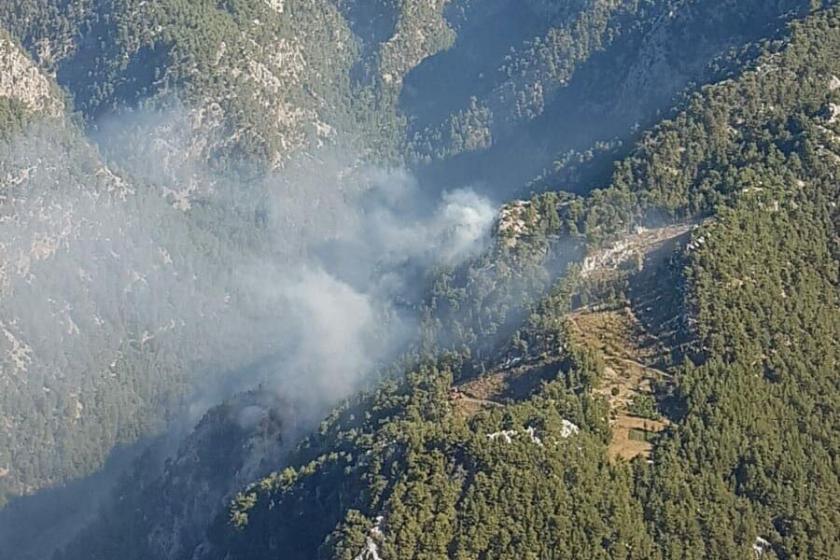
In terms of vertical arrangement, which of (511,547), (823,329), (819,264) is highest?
(819,264)

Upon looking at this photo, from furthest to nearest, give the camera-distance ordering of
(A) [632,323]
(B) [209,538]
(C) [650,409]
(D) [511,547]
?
(B) [209,538] → (A) [632,323] → (C) [650,409] → (D) [511,547]

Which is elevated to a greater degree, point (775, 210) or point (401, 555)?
point (775, 210)

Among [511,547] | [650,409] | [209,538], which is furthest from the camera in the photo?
[209,538]

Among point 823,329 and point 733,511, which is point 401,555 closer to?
point 733,511

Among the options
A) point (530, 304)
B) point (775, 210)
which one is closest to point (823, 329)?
point (775, 210)

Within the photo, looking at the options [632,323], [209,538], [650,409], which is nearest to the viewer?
[650,409]

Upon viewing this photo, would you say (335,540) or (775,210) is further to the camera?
(775,210)

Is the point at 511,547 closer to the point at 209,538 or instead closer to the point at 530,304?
the point at 530,304

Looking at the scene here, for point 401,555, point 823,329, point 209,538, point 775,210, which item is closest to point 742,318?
point 823,329

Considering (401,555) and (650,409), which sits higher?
(650,409)
